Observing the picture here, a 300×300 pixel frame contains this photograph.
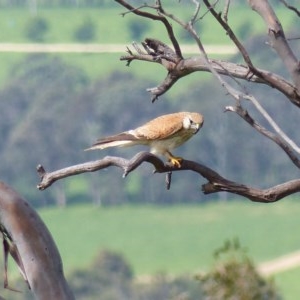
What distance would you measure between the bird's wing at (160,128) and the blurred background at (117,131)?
24178 millimetres

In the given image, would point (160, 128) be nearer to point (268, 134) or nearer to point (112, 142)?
point (112, 142)

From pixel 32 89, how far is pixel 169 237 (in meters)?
8.20

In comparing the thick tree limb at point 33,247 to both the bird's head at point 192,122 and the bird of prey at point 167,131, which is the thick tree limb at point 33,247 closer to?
the bird of prey at point 167,131

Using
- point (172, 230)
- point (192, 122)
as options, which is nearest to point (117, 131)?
point (172, 230)


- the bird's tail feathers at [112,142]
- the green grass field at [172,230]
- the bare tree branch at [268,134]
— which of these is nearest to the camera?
the bare tree branch at [268,134]

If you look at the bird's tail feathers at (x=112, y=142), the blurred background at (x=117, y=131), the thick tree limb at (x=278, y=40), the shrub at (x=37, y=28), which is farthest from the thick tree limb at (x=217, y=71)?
the shrub at (x=37, y=28)

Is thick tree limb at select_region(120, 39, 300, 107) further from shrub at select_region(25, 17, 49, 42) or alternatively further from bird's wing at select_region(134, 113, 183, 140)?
shrub at select_region(25, 17, 49, 42)

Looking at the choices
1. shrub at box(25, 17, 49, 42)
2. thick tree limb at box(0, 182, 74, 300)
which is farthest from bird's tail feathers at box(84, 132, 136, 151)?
shrub at box(25, 17, 49, 42)

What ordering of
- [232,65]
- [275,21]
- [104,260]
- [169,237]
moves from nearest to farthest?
[275,21]
[232,65]
[104,260]
[169,237]

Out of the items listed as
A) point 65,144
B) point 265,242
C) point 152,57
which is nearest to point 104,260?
point 265,242

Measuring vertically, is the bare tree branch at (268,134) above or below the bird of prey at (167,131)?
below

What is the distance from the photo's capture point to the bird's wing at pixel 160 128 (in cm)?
514

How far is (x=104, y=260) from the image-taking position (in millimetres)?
27344

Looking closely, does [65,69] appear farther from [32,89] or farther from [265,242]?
[265,242]
